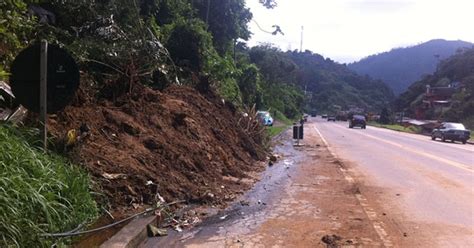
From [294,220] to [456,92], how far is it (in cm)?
8107

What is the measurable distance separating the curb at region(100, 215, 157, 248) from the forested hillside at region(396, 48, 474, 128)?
193 feet

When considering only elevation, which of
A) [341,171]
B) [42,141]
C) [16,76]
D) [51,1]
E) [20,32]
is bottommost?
[341,171]

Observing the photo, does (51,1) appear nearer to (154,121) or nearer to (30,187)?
(154,121)

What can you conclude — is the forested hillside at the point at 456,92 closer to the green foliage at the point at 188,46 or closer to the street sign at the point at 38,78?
the green foliage at the point at 188,46

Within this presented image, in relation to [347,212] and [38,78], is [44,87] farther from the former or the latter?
[347,212]

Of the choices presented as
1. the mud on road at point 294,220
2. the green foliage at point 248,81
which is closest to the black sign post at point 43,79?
Result: the mud on road at point 294,220

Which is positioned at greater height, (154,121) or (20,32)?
(20,32)

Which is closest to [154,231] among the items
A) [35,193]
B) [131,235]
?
[131,235]

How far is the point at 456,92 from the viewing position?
8175 centimetres

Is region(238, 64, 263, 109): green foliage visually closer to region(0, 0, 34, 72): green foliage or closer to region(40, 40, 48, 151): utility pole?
region(0, 0, 34, 72): green foliage

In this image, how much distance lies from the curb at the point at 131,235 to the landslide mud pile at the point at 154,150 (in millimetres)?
809

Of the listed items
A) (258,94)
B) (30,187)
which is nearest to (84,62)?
(30,187)

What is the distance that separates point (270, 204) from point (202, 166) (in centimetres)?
243

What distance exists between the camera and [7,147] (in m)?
6.23
